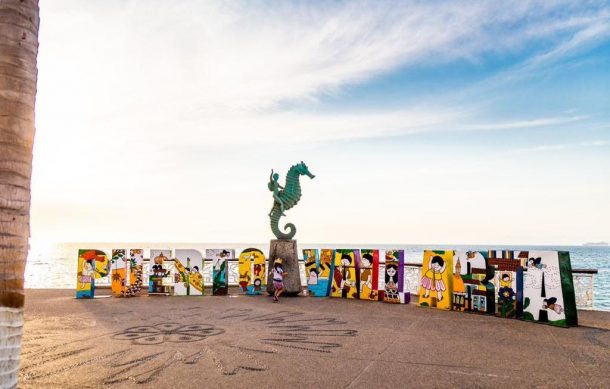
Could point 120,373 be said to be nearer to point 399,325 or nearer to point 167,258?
point 399,325

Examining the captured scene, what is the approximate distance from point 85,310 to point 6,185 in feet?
35.2

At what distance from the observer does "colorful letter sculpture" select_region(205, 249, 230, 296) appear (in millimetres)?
17203

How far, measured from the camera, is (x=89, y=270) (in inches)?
656

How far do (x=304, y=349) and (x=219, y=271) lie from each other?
937 centimetres

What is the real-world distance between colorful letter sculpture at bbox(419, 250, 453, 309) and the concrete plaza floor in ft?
2.44

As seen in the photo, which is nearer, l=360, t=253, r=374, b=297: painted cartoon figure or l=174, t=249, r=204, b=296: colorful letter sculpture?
l=360, t=253, r=374, b=297: painted cartoon figure

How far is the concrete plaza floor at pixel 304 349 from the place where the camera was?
22.2 ft

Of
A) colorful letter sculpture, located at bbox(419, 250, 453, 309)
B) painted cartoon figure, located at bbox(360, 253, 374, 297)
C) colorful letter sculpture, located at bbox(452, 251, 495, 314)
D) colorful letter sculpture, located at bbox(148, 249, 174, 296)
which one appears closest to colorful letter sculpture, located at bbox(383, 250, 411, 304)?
painted cartoon figure, located at bbox(360, 253, 374, 297)

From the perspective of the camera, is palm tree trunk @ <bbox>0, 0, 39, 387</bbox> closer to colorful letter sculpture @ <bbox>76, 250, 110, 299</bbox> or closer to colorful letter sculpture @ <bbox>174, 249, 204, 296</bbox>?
colorful letter sculpture @ <bbox>76, 250, 110, 299</bbox>

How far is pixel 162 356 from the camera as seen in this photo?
8023mm

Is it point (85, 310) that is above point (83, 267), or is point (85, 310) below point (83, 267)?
below

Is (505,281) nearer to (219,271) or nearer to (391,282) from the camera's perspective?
(391,282)

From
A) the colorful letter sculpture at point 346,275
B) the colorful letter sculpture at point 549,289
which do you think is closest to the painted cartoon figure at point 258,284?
the colorful letter sculpture at point 346,275

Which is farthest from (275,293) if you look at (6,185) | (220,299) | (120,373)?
(6,185)
